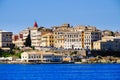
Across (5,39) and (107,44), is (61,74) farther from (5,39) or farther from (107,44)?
(5,39)

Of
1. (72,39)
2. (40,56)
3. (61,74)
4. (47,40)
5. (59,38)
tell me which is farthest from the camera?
(47,40)

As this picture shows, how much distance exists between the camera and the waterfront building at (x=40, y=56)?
10944 cm

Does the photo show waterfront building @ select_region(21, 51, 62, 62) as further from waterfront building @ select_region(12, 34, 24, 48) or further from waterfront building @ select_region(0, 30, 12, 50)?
waterfront building @ select_region(12, 34, 24, 48)

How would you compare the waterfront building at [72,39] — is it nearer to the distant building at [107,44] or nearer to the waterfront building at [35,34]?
the distant building at [107,44]

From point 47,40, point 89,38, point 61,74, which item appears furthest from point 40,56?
point 61,74

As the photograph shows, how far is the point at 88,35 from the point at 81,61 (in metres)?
11.6

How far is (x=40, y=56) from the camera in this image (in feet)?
361

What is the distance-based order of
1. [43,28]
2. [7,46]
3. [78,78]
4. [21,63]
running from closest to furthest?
[78,78] → [21,63] → [7,46] → [43,28]

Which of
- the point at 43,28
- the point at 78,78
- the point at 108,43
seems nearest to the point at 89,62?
the point at 108,43

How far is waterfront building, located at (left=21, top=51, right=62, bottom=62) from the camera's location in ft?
359

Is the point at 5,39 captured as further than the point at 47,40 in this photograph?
No

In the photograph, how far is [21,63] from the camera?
112 meters

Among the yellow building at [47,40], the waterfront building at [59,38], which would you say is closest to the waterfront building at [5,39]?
the yellow building at [47,40]

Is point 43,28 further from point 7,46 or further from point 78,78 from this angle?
point 78,78
